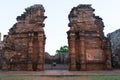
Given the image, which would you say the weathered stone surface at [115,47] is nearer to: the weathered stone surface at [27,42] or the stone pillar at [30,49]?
the weathered stone surface at [27,42]

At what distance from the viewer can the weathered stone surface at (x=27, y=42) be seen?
16969 millimetres

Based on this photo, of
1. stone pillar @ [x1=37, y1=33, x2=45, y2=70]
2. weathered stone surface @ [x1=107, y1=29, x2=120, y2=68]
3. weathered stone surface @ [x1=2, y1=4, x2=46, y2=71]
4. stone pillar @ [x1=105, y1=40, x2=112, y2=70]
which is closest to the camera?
stone pillar @ [x1=37, y1=33, x2=45, y2=70]

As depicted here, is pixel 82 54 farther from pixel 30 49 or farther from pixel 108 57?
pixel 30 49

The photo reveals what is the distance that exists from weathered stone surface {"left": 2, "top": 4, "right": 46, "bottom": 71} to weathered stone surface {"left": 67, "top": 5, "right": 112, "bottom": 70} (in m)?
2.09

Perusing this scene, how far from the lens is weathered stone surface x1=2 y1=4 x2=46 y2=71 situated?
55.7 ft

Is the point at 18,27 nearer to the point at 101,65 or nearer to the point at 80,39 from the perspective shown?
the point at 80,39

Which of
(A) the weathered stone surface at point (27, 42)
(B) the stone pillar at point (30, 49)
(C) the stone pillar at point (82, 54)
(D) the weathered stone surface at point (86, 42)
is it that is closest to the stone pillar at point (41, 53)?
(A) the weathered stone surface at point (27, 42)

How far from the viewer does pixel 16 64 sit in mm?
17109

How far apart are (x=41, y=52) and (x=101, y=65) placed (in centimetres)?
424

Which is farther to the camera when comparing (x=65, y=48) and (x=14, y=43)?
(x=65, y=48)

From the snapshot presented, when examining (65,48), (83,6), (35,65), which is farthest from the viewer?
(65,48)

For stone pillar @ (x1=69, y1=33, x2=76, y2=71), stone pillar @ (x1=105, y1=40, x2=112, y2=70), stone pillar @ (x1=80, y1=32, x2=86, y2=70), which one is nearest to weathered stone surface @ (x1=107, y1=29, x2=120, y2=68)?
stone pillar @ (x1=105, y1=40, x2=112, y2=70)

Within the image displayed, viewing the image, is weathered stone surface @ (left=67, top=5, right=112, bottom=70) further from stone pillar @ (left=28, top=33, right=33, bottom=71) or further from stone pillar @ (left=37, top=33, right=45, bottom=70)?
stone pillar @ (left=28, top=33, right=33, bottom=71)

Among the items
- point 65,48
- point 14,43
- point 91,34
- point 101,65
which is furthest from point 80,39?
point 65,48
